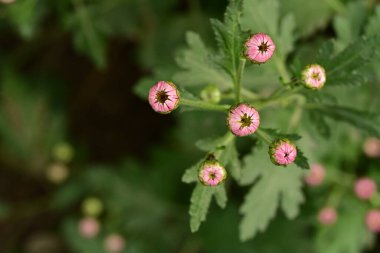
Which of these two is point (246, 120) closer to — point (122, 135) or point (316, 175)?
point (316, 175)

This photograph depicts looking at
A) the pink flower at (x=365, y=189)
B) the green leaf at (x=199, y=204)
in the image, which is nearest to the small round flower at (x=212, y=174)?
the green leaf at (x=199, y=204)

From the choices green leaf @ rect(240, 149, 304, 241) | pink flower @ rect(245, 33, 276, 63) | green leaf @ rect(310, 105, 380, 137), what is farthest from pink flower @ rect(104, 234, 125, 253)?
pink flower @ rect(245, 33, 276, 63)

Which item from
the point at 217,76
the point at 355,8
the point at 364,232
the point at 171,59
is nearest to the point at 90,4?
the point at 171,59

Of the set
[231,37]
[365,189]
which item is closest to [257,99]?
[231,37]

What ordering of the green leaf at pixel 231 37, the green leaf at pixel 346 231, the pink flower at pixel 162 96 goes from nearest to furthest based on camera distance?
the pink flower at pixel 162 96, the green leaf at pixel 231 37, the green leaf at pixel 346 231

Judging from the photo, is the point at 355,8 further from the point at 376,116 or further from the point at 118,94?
the point at 118,94

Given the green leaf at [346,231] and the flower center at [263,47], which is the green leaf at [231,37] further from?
the green leaf at [346,231]

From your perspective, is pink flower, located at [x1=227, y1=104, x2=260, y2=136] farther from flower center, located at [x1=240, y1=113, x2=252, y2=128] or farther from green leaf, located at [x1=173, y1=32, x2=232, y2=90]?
green leaf, located at [x1=173, y1=32, x2=232, y2=90]
